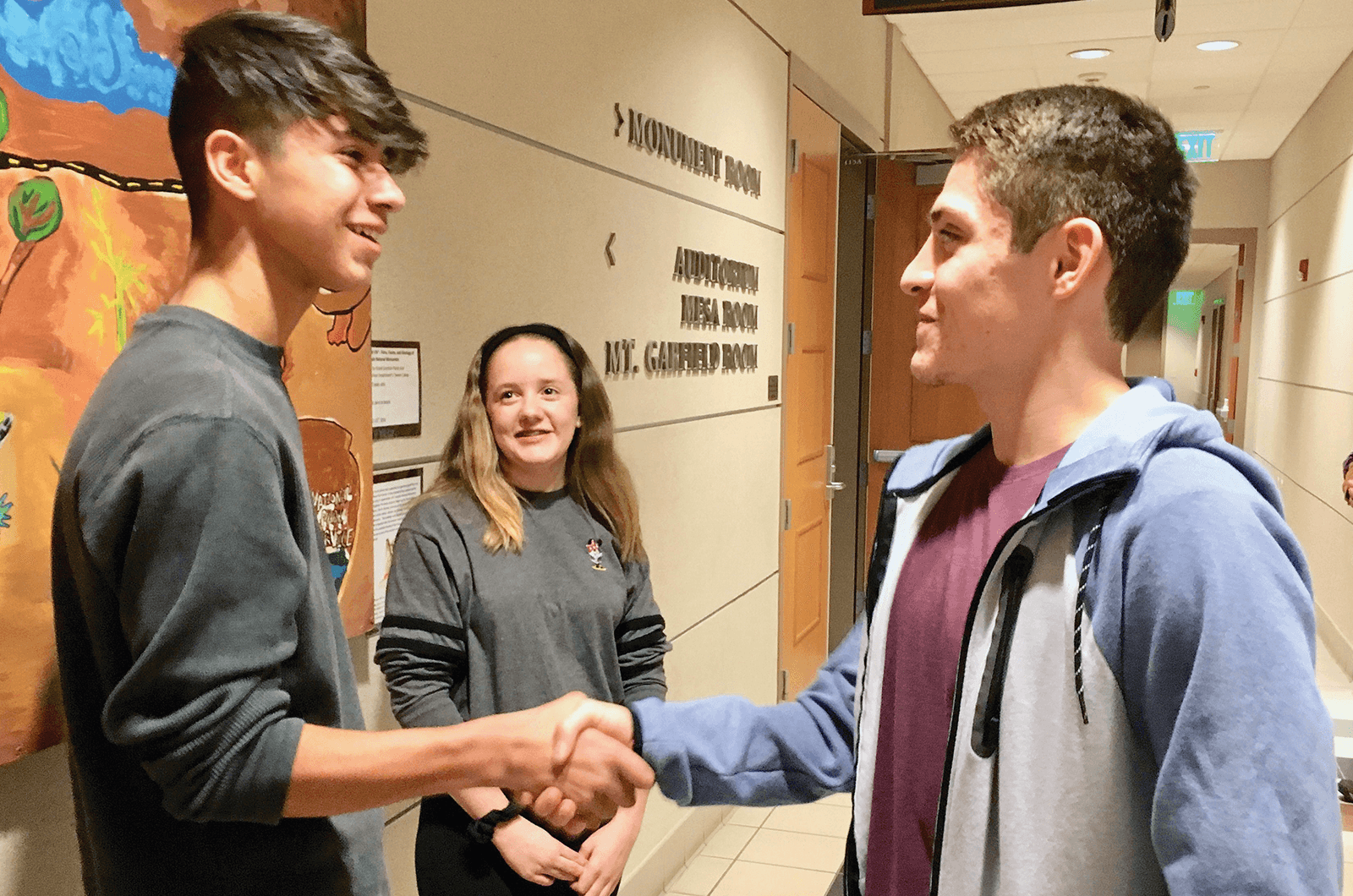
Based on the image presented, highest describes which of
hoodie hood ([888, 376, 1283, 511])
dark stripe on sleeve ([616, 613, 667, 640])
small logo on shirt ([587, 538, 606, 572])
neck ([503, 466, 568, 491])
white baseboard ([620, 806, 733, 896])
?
hoodie hood ([888, 376, 1283, 511])

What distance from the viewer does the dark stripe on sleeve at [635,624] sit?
6.95 ft

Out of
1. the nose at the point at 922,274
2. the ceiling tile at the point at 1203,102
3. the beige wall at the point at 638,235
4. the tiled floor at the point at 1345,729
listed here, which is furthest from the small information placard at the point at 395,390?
the ceiling tile at the point at 1203,102

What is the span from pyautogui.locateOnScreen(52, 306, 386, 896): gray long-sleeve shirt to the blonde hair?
83 centimetres

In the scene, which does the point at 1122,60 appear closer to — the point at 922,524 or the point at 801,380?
the point at 801,380

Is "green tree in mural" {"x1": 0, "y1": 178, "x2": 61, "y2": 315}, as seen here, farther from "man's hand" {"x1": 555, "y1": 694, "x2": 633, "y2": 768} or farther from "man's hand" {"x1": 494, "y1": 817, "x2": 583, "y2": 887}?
"man's hand" {"x1": 494, "y1": 817, "x2": 583, "y2": 887}

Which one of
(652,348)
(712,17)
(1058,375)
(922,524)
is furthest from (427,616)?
(712,17)

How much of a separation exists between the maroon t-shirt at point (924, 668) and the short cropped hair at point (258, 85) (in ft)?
2.75

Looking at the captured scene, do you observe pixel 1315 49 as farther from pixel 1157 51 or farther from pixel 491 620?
pixel 491 620

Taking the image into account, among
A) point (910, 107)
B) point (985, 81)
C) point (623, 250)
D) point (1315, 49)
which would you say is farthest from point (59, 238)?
point (1315, 49)

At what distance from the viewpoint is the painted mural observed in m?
1.24

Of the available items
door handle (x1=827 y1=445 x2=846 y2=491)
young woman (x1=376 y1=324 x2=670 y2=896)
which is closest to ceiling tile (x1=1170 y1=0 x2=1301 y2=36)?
door handle (x1=827 y1=445 x2=846 y2=491)

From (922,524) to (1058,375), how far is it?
0.81 feet

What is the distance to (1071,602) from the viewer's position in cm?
102

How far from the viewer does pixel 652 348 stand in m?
3.13
